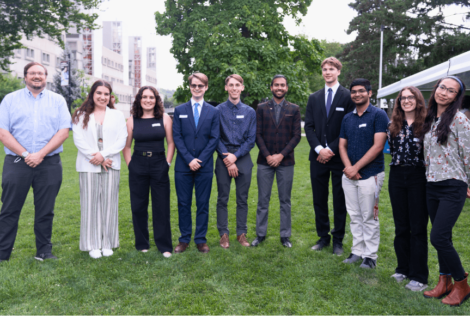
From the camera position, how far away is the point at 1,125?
4.53m

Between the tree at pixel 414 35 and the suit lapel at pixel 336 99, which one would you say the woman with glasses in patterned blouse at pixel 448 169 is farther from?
the tree at pixel 414 35

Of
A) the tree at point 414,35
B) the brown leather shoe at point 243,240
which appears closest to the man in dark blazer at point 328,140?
the brown leather shoe at point 243,240

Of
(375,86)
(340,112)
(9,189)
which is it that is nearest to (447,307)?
(340,112)

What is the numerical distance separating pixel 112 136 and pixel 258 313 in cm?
286

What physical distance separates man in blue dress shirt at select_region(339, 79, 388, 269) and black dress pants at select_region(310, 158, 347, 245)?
1.06 feet

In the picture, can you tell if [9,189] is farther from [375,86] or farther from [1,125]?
[375,86]

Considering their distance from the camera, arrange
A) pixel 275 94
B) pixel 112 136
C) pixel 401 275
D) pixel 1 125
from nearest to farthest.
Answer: pixel 401 275 < pixel 1 125 < pixel 112 136 < pixel 275 94

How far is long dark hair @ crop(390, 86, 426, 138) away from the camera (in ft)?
12.7

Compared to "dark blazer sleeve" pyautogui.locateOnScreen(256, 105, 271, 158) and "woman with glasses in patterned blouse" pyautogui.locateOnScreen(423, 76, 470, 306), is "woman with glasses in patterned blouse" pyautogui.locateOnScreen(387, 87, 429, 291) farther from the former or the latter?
"dark blazer sleeve" pyautogui.locateOnScreen(256, 105, 271, 158)

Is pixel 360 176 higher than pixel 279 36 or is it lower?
lower

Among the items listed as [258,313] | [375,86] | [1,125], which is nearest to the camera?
[258,313]

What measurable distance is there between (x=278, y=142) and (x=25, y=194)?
3407mm

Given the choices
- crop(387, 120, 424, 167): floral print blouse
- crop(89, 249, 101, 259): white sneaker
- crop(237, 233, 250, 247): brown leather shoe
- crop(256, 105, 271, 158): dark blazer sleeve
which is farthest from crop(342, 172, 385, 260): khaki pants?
crop(89, 249, 101, 259): white sneaker

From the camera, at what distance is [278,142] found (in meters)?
5.39
